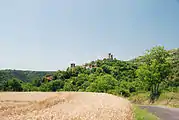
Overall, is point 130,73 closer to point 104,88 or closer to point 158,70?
point 104,88

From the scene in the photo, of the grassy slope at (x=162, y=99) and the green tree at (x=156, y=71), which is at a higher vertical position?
the green tree at (x=156, y=71)

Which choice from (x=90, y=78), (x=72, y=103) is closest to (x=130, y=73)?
(x=90, y=78)

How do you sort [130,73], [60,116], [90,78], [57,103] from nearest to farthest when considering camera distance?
[60,116] < [57,103] < [90,78] < [130,73]

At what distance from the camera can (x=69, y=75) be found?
2516 inches

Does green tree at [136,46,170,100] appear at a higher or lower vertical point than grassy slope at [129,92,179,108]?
higher

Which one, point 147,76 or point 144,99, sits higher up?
point 147,76

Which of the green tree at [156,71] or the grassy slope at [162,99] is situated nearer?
the grassy slope at [162,99]

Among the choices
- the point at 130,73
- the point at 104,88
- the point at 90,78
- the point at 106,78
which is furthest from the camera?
the point at 130,73

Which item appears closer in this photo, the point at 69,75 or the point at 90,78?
the point at 90,78

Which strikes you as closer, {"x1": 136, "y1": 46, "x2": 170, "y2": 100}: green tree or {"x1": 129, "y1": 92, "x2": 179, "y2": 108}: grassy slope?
{"x1": 129, "y1": 92, "x2": 179, "y2": 108}: grassy slope

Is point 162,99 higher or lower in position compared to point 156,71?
lower

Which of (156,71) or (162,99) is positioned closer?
(162,99)

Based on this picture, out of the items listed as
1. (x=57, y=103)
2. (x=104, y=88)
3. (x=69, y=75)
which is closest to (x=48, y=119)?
(x=57, y=103)

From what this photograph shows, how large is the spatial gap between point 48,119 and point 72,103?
603cm
